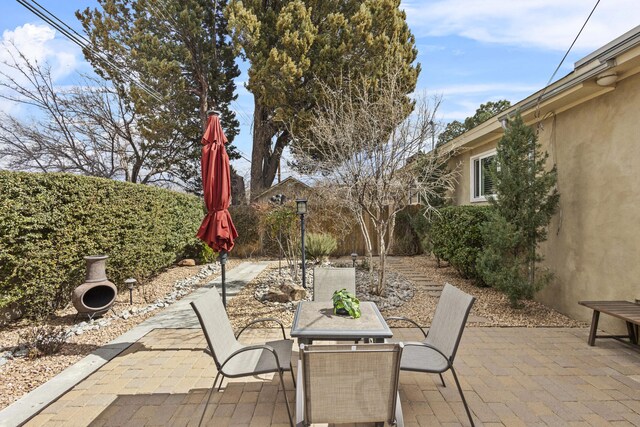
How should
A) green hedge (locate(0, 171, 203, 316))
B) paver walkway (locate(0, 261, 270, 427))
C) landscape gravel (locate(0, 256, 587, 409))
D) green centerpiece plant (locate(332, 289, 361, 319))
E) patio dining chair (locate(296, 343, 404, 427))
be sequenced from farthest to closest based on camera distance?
green hedge (locate(0, 171, 203, 316)), landscape gravel (locate(0, 256, 587, 409)), green centerpiece plant (locate(332, 289, 361, 319)), paver walkway (locate(0, 261, 270, 427)), patio dining chair (locate(296, 343, 404, 427))

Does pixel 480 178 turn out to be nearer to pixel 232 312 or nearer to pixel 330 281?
pixel 330 281

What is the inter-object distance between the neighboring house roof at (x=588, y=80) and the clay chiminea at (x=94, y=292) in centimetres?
748

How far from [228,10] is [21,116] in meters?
8.89

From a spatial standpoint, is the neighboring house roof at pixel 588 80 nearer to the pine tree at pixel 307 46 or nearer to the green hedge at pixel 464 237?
the green hedge at pixel 464 237

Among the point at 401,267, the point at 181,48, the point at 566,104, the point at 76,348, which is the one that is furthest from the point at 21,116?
the point at 566,104

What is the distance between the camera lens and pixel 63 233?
5633 mm

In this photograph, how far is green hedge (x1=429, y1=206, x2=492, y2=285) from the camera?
27.2 ft

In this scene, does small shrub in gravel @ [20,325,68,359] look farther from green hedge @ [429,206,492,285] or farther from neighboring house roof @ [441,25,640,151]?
neighboring house roof @ [441,25,640,151]

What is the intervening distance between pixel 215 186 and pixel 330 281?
198 centimetres

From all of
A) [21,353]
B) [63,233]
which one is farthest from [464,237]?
[21,353]

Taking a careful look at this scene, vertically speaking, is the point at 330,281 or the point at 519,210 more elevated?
the point at 519,210

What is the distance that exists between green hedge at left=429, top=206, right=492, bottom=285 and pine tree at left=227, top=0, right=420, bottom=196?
6555mm

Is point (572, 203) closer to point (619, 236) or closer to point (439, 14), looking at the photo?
point (619, 236)

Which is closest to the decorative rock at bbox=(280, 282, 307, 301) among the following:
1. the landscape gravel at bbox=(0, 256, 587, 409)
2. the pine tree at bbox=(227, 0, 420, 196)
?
the landscape gravel at bbox=(0, 256, 587, 409)
